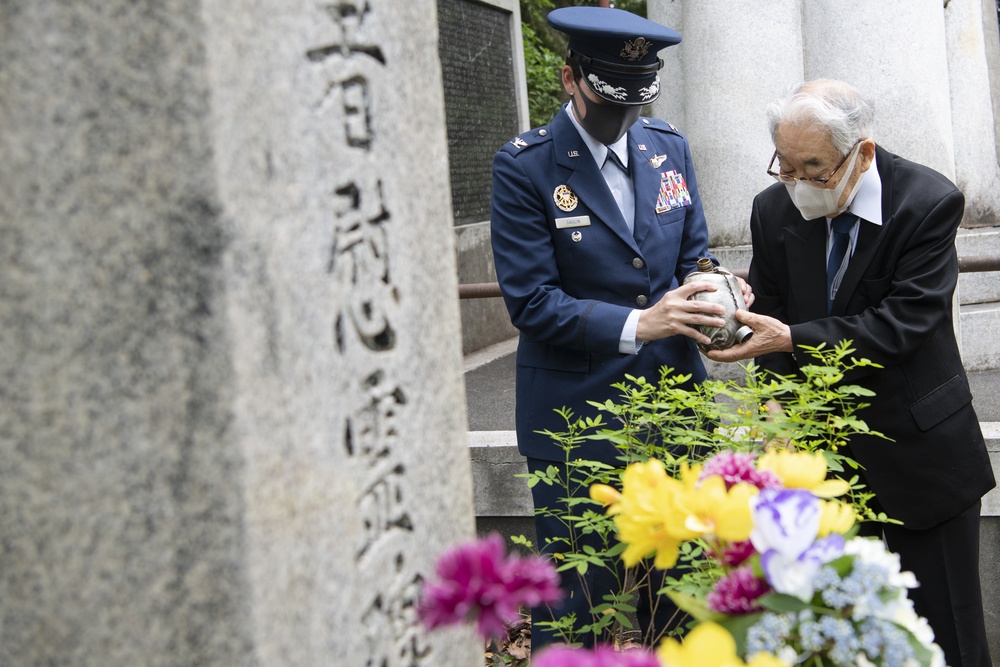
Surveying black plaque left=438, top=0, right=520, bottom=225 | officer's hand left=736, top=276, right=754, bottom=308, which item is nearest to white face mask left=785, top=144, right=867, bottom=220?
officer's hand left=736, top=276, right=754, bottom=308

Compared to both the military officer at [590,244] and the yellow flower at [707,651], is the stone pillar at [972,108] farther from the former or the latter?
the yellow flower at [707,651]

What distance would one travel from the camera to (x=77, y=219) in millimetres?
1247

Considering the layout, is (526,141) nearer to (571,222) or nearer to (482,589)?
(571,222)

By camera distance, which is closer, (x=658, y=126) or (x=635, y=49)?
(x=635, y=49)

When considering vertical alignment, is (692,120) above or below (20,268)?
above

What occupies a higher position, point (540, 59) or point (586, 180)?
point (540, 59)

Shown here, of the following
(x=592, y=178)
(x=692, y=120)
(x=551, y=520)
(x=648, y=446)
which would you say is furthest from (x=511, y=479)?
(x=692, y=120)

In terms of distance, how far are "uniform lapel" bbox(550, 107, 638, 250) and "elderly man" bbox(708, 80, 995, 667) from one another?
0.45 m

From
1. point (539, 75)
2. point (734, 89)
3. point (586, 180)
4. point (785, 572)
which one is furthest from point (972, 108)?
point (539, 75)

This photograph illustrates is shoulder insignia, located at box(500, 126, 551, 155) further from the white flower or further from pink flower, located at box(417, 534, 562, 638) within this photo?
pink flower, located at box(417, 534, 562, 638)

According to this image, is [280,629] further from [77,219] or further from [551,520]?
[551,520]

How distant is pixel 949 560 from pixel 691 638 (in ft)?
7.03

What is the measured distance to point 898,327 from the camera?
112 inches

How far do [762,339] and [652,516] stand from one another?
1.61m
